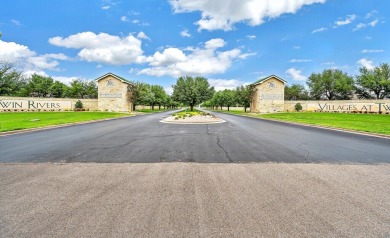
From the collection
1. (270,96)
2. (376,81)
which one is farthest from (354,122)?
(376,81)

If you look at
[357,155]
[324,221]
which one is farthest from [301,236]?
[357,155]

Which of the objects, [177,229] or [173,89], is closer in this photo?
[177,229]

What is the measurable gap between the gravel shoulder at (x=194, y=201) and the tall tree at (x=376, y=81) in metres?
75.2

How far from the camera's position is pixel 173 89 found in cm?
4412

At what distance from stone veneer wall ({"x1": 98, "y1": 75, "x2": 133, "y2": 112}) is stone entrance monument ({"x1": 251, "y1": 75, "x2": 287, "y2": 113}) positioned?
106 feet

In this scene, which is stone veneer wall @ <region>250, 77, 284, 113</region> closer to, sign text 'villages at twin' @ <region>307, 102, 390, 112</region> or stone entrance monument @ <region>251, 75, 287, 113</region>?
stone entrance monument @ <region>251, 75, 287, 113</region>

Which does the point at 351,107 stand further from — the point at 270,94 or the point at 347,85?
the point at 347,85

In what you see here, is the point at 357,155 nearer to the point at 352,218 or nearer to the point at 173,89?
the point at 352,218

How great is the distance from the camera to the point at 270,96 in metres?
50.6

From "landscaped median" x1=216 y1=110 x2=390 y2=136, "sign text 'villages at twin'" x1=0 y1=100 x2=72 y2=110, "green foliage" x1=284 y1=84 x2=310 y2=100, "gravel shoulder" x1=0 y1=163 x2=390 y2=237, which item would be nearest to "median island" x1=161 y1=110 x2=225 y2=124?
"landscaped median" x1=216 y1=110 x2=390 y2=136

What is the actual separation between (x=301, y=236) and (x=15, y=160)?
823 cm

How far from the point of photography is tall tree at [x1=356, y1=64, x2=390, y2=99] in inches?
2426

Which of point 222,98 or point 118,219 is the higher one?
point 222,98

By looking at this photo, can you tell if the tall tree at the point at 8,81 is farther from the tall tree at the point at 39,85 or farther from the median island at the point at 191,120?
the median island at the point at 191,120
